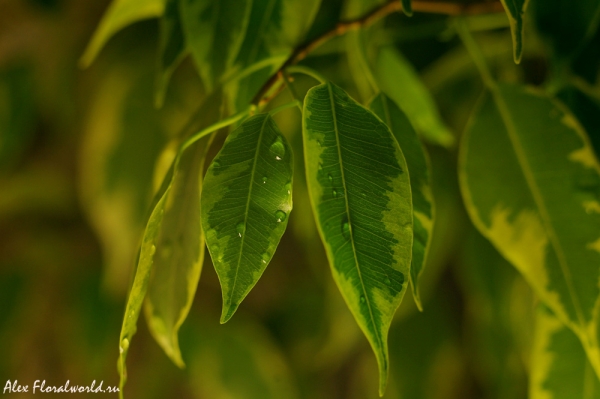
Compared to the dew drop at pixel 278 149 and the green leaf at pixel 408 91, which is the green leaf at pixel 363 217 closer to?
the dew drop at pixel 278 149

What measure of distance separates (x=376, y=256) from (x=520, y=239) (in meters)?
0.16

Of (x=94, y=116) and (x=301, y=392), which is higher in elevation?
(x=94, y=116)

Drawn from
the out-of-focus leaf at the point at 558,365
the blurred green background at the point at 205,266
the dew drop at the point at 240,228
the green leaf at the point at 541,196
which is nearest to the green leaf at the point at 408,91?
the blurred green background at the point at 205,266

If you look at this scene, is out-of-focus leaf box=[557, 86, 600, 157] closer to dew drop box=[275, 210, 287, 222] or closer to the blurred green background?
the blurred green background

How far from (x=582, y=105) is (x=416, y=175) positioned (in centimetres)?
23

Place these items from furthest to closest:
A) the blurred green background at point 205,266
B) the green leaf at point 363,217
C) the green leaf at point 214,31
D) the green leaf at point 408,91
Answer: the blurred green background at point 205,266 < the green leaf at point 408,91 < the green leaf at point 214,31 < the green leaf at point 363,217

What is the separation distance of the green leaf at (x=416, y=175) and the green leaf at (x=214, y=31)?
13cm

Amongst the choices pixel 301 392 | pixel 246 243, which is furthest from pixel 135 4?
pixel 301 392

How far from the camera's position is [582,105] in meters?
0.47

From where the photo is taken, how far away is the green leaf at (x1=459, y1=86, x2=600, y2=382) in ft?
1.15

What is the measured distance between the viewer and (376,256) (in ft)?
0.87

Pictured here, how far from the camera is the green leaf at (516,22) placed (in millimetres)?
286

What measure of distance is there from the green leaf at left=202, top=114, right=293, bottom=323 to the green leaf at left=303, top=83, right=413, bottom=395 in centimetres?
2

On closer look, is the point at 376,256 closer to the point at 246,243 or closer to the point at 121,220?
the point at 246,243
